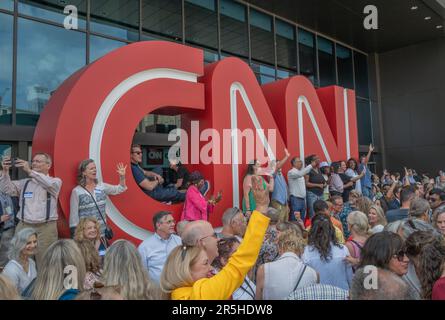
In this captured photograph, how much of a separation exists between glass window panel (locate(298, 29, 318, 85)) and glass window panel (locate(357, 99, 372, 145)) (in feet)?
10.3

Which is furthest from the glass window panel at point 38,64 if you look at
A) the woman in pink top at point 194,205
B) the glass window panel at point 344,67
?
the glass window panel at point 344,67

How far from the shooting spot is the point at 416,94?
14.5 metres

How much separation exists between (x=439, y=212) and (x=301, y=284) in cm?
208

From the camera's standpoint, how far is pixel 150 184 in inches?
222

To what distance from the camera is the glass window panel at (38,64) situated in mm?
6590

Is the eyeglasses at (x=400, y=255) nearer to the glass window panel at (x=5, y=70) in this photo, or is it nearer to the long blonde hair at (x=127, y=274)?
the long blonde hair at (x=127, y=274)

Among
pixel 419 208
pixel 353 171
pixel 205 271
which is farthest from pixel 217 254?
pixel 353 171

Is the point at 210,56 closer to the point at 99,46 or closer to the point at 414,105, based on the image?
the point at 99,46

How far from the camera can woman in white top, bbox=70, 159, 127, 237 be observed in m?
4.48

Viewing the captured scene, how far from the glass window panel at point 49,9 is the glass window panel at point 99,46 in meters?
0.34

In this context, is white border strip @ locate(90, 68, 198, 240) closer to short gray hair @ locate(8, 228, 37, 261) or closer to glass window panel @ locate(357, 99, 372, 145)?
short gray hair @ locate(8, 228, 37, 261)

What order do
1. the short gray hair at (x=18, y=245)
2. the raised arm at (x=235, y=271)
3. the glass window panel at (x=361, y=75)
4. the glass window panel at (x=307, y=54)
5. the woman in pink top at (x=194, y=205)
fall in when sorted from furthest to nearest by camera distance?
the glass window panel at (x=361, y=75) < the glass window panel at (x=307, y=54) < the woman in pink top at (x=194, y=205) < the short gray hair at (x=18, y=245) < the raised arm at (x=235, y=271)
